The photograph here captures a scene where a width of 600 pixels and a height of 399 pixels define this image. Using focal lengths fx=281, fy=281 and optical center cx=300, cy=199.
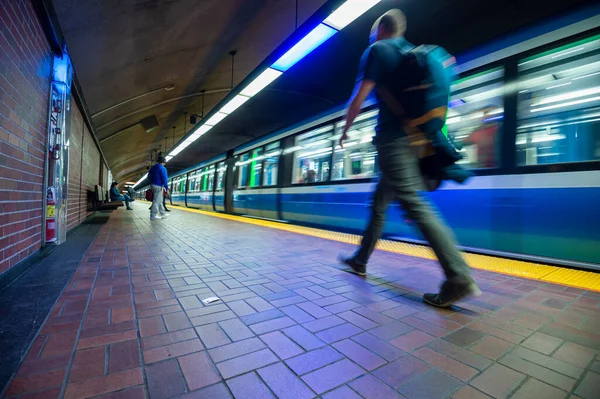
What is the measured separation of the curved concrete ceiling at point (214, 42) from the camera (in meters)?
4.22

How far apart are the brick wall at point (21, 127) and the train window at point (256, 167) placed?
610 centimetres

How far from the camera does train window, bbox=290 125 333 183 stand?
19.9ft

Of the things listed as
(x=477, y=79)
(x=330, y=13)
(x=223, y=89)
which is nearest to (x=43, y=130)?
(x=330, y=13)

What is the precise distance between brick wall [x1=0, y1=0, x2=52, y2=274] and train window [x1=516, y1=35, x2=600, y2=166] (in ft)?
15.8

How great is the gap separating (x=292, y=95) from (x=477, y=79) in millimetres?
5810

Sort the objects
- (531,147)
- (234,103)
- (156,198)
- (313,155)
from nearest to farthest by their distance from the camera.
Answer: (531,147)
(313,155)
(234,103)
(156,198)

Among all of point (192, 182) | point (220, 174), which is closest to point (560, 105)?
point (220, 174)

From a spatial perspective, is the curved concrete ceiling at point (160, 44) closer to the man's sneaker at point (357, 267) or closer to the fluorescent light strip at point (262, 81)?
the fluorescent light strip at point (262, 81)

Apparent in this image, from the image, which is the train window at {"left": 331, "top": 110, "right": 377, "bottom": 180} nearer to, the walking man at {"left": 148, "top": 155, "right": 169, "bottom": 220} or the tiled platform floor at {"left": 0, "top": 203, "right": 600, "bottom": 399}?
the tiled platform floor at {"left": 0, "top": 203, "right": 600, "bottom": 399}

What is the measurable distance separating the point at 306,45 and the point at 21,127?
3704 mm

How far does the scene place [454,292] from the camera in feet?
5.97

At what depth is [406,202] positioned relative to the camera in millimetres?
1976

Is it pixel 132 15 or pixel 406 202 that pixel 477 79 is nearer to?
pixel 406 202

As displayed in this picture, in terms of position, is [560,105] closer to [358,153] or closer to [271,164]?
[358,153]
